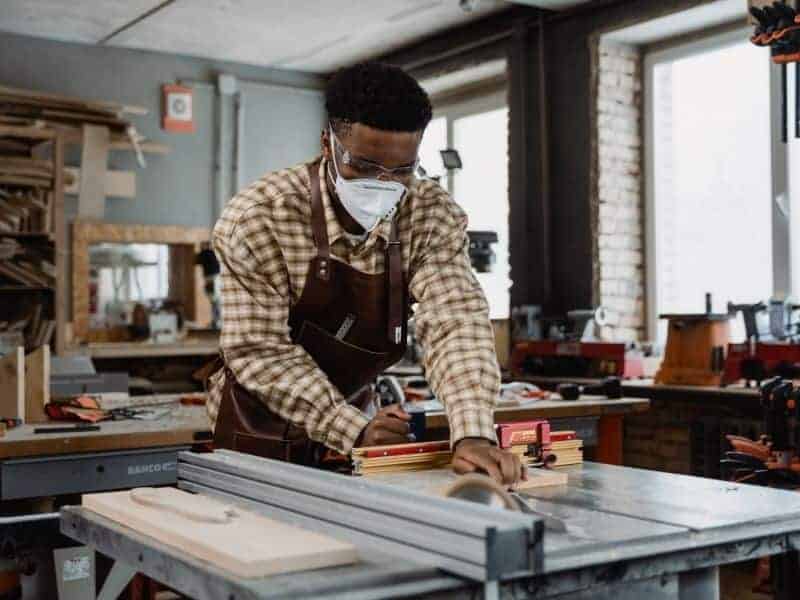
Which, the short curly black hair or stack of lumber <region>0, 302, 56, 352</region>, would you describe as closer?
the short curly black hair

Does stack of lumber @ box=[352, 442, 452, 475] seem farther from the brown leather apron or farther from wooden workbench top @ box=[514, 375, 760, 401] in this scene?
wooden workbench top @ box=[514, 375, 760, 401]

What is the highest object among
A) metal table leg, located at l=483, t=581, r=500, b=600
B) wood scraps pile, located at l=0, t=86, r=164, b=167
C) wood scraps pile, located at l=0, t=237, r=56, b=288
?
wood scraps pile, located at l=0, t=86, r=164, b=167

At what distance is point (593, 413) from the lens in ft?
13.1

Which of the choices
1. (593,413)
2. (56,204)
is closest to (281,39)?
(56,204)

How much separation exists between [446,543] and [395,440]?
0.77 meters

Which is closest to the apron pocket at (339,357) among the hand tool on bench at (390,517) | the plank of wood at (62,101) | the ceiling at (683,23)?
the hand tool on bench at (390,517)

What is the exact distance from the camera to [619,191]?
20.4ft

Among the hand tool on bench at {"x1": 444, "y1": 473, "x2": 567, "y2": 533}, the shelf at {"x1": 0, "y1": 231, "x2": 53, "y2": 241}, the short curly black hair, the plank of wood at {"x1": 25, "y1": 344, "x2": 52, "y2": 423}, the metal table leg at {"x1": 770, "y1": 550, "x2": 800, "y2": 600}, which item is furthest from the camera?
the shelf at {"x1": 0, "y1": 231, "x2": 53, "y2": 241}

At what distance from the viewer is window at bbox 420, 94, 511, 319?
23.5 feet

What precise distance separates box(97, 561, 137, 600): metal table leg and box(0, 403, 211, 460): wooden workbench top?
3.74 feet

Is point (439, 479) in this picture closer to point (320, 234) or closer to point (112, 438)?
point (320, 234)

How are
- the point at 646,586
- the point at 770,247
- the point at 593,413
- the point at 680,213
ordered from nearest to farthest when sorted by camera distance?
the point at 646,586, the point at 593,413, the point at 770,247, the point at 680,213

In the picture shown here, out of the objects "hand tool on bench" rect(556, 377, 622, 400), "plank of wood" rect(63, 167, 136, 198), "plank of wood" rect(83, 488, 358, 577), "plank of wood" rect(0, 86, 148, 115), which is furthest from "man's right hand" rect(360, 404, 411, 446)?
"plank of wood" rect(63, 167, 136, 198)

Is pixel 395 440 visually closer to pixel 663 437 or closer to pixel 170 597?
pixel 170 597
